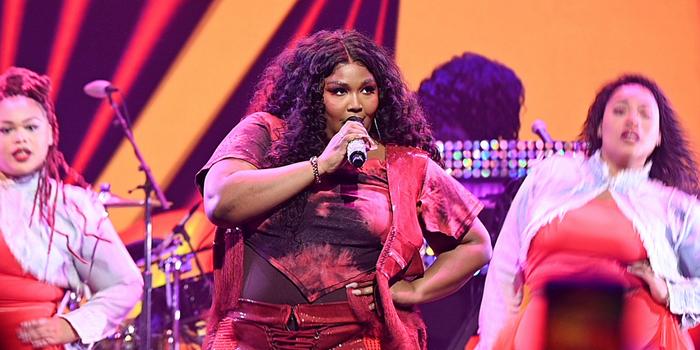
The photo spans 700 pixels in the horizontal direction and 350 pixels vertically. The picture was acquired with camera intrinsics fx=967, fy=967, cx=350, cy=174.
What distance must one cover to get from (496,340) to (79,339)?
146 cm

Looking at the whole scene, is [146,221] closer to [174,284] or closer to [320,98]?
[174,284]

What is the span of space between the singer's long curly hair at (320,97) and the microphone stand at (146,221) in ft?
10.9

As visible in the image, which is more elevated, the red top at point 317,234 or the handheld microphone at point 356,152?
the handheld microphone at point 356,152

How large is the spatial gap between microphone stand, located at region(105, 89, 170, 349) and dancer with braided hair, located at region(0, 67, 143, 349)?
2.67 meters

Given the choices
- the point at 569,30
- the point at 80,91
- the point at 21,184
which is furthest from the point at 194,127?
the point at 21,184

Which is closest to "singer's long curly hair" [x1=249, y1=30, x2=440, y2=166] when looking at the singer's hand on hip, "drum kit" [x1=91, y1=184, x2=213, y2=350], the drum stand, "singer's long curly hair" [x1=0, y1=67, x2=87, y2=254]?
"singer's long curly hair" [x1=0, y1=67, x2=87, y2=254]

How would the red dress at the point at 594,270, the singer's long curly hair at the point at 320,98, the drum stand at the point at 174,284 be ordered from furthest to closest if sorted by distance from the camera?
1. the drum stand at the point at 174,284
2. the red dress at the point at 594,270
3. the singer's long curly hair at the point at 320,98

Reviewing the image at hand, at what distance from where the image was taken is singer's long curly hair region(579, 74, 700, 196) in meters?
3.68

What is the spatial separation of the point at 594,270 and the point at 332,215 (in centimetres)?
118

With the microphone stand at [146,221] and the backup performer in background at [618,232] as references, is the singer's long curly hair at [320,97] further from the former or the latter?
the microphone stand at [146,221]

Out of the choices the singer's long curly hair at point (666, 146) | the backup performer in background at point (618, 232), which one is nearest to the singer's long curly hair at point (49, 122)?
the backup performer in background at point (618, 232)

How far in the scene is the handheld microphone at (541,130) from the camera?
590 centimetres

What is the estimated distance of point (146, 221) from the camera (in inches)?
249

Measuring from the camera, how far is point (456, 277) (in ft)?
9.84
